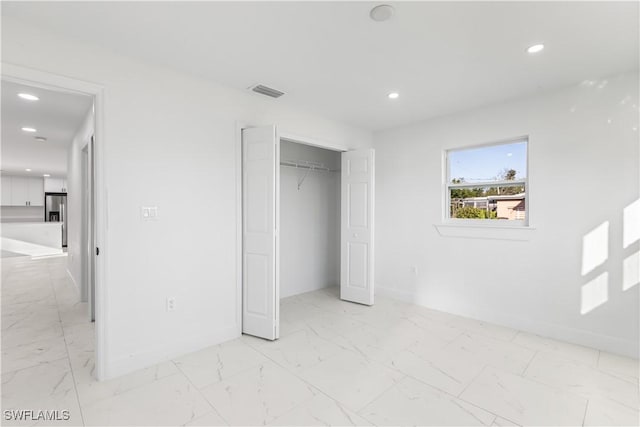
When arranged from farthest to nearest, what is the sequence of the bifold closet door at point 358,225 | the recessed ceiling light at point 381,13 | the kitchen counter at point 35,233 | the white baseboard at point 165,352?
the kitchen counter at point 35,233, the bifold closet door at point 358,225, the white baseboard at point 165,352, the recessed ceiling light at point 381,13

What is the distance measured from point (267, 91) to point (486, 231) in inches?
116

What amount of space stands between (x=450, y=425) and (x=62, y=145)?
6.88 metres

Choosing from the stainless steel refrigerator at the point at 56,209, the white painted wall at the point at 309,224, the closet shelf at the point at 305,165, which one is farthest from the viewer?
the stainless steel refrigerator at the point at 56,209

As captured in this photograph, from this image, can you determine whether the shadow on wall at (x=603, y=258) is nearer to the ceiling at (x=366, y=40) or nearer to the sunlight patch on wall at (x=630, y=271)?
the sunlight patch on wall at (x=630, y=271)

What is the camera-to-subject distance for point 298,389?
7.15 ft

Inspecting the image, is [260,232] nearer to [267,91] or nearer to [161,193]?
[161,193]

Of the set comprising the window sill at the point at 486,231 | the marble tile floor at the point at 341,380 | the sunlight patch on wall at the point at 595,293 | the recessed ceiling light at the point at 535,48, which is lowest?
the marble tile floor at the point at 341,380

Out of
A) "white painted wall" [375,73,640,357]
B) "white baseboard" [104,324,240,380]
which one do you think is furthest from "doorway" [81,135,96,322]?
"white painted wall" [375,73,640,357]

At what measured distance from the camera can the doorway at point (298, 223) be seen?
301 centimetres

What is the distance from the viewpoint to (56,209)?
412 inches

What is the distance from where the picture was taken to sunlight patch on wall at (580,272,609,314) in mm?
2797

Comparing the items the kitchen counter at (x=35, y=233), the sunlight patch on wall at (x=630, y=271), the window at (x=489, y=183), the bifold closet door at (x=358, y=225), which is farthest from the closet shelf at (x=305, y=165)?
the kitchen counter at (x=35, y=233)

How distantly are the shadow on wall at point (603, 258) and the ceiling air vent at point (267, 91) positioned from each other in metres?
3.36

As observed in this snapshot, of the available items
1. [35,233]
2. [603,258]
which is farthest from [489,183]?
[35,233]
